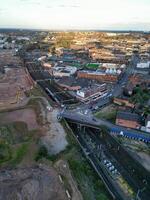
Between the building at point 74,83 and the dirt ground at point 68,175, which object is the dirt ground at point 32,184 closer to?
the dirt ground at point 68,175

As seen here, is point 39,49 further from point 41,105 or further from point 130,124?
point 130,124

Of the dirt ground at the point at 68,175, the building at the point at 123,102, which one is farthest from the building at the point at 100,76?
the dirt ground at the point at 68,175

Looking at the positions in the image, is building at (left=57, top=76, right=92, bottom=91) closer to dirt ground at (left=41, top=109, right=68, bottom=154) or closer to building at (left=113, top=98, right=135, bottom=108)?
building at (left=113, top=98, right=135, bottom=108)

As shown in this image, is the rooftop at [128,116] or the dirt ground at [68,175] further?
the rooftop at [128,116]

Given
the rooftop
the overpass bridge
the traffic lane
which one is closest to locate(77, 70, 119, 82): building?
the overpass bridge

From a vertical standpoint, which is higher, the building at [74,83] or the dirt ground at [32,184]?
the building at [74,83]

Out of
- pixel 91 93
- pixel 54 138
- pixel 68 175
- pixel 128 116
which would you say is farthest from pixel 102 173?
pixel 91 93
